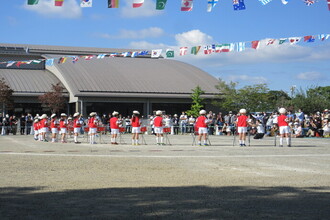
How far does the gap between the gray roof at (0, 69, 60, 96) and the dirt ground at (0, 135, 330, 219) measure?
101 feet

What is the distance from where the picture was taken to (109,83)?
47.4 metres

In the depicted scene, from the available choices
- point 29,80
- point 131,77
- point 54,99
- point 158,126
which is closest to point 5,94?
point 54,99

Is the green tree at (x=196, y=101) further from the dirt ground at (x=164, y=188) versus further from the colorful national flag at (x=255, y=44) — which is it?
the dirt ground at (x=164, y=188)

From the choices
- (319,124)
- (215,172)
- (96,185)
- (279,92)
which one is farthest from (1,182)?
(279,92)

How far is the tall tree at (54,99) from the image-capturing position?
144ft

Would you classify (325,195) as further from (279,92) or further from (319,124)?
(279,92)

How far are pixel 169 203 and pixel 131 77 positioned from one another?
42.4 m

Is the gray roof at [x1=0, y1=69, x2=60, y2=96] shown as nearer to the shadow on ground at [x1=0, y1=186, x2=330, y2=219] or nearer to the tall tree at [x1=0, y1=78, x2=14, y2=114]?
the tall tree at [x1=0, y1=78, x2=14, y2=114]

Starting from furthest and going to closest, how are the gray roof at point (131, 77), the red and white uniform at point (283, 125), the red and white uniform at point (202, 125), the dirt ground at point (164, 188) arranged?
1. the gray roof at point (131, 77)
2. the red and white uniform at point (202, 125)
3. the red and white uniform at point (283, 125)
4. the dirt ground at point (164, 188)

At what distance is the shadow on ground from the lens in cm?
724

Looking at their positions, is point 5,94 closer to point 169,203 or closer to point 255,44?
point 255,44

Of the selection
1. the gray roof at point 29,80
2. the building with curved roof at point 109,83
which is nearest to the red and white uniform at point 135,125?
the building with curved roof at point 109,83

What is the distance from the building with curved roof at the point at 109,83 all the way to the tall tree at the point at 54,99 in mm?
1008

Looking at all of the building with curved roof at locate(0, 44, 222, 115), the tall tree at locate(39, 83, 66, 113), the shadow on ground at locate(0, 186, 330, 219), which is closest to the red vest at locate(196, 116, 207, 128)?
the shadow on ground at locate(0, 186, 330, 219)
